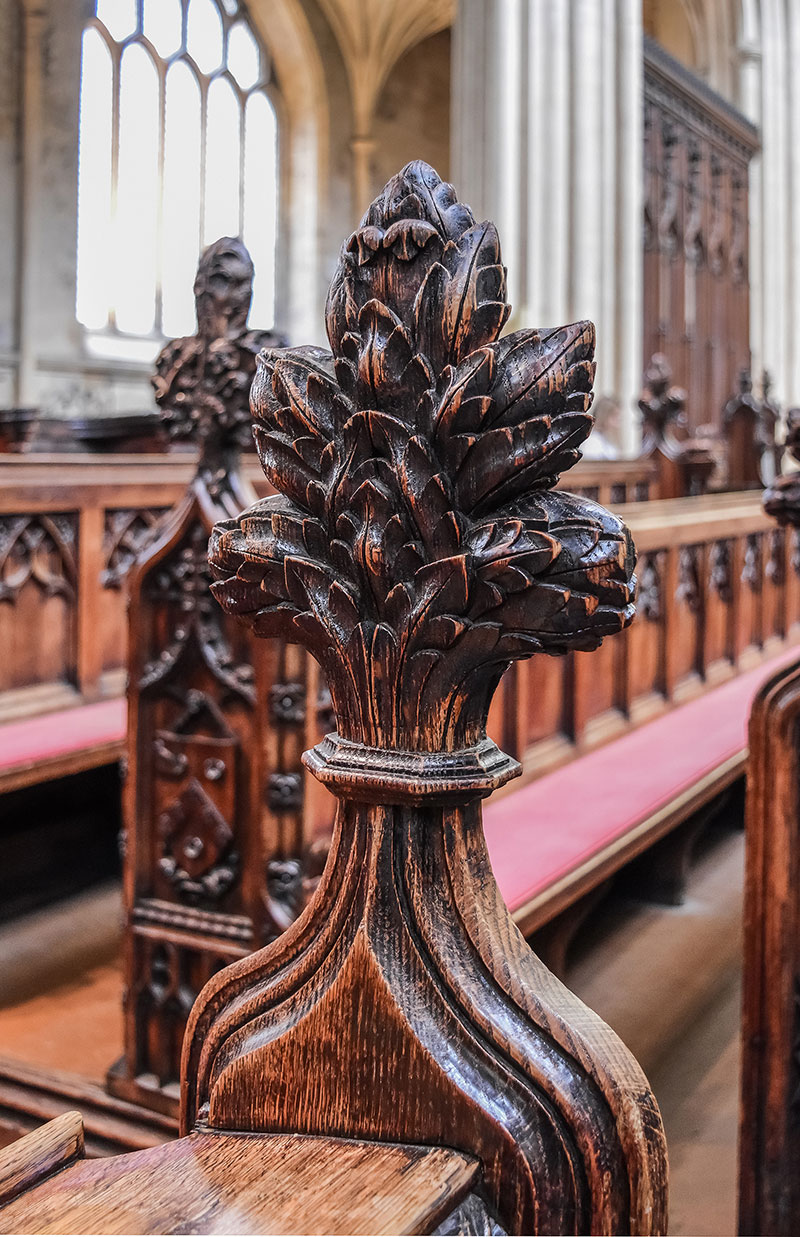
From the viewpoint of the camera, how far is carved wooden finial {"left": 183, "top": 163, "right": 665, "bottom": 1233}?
50cm

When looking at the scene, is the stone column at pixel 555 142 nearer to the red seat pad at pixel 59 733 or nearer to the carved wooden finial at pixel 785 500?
the red seat pad at pixel 59 733

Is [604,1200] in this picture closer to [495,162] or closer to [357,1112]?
[357,1112]

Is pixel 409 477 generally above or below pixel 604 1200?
above

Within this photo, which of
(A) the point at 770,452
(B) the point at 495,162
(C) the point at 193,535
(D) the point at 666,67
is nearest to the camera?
(C) the point at 193,535

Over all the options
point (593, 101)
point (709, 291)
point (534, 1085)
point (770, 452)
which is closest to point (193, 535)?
point (534, 1085)

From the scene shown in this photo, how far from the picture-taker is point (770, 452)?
7.36 meters

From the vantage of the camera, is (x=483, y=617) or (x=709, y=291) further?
(x=709, y=291)

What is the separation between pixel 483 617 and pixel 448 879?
4.6 inches

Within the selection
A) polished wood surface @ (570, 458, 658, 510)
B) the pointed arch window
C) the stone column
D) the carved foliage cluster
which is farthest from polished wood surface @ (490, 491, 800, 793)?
the pointed arch window

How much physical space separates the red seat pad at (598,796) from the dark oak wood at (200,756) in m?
0.41

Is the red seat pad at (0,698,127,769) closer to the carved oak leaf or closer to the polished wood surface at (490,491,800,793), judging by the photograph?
the polished wood surface at (490,491,800,793)

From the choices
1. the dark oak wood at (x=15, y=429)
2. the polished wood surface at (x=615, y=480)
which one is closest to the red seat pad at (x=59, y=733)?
the polished wood surface at (x=615, y=480)

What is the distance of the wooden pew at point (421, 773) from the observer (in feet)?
1.60

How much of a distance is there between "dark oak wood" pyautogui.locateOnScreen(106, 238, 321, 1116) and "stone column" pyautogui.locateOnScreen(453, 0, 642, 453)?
6.58 metres
